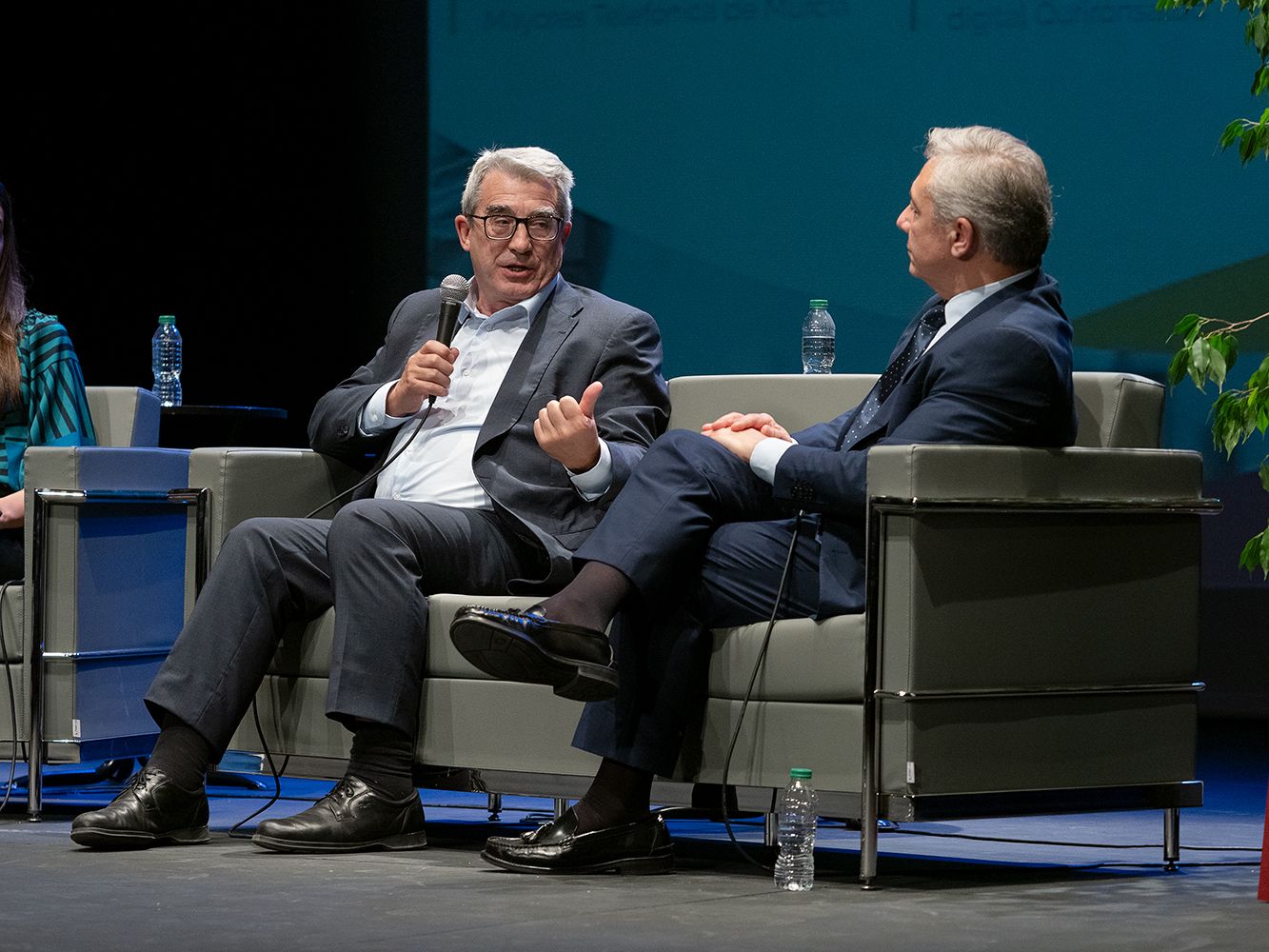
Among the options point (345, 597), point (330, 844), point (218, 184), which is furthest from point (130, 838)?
point (218, 184)

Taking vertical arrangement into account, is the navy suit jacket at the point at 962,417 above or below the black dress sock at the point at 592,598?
above

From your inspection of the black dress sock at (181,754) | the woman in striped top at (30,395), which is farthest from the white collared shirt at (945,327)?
the woman in striped top at (30,395)

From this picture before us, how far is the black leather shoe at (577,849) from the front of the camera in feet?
9.03

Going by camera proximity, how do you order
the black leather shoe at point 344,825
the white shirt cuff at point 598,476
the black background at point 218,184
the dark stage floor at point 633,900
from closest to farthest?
1. the dark stage floor at point 633,900
2. the black leather shoe at point 344,825
3. the white shirt cuff at point 598,476
4. the black background at point 218,184

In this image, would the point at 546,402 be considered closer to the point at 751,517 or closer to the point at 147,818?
the point at 751,517

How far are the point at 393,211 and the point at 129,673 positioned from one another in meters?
3.37

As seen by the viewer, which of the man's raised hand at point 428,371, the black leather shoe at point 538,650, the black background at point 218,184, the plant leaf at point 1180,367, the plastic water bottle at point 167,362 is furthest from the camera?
the black background at point 218,184

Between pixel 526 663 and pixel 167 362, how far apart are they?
3571 mm

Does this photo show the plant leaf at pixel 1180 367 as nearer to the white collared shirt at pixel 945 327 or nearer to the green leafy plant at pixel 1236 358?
the green leafy plant at pixel 1236 358

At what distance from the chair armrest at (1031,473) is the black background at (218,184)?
4.22 meters

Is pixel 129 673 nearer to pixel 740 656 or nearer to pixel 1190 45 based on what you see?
pixel 740 656

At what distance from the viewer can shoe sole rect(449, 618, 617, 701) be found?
2594 mm

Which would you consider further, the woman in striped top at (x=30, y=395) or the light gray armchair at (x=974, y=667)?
the woman in striped top at (x=30, y=395)

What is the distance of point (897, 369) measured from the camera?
2.99 m
